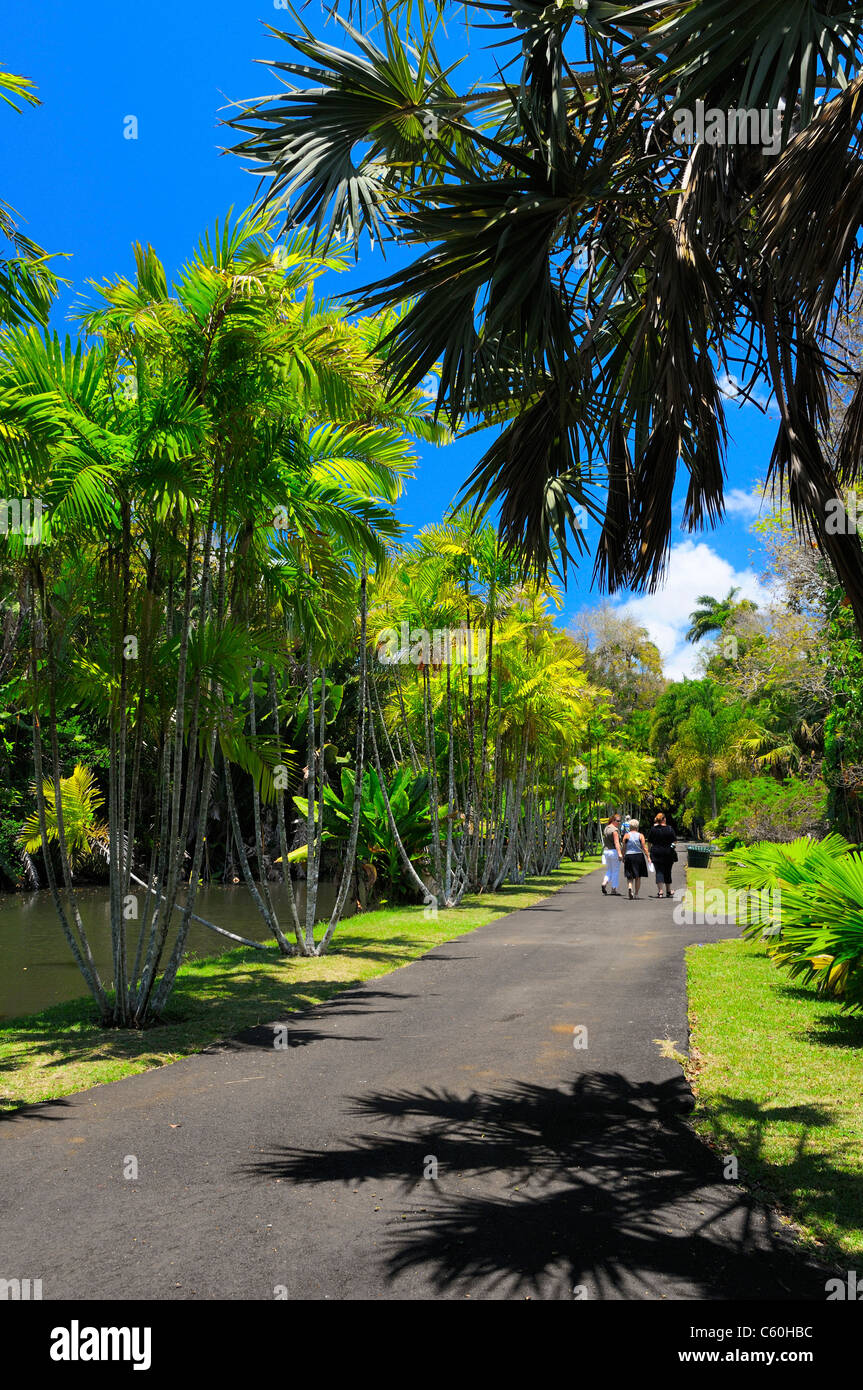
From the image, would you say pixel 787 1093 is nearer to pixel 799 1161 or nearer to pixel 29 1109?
pixel 799 1161

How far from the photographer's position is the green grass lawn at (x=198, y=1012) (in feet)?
23.1

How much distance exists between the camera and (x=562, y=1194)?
448cm

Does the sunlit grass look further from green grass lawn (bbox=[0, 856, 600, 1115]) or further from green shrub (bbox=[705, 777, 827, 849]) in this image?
green shrub (bbox=[705, 777, 827, 849])

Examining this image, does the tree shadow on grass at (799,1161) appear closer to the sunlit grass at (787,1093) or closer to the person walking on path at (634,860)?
the sunlit grass at (787,1093)

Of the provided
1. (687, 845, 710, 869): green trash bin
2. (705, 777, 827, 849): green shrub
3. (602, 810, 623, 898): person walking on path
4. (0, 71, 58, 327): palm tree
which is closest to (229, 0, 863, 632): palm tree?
(0, 71, 58, 327): palm tree

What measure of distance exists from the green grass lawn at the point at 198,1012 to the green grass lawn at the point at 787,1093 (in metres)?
4.09

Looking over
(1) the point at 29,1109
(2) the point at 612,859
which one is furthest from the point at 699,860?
(1) the point at 29,1109

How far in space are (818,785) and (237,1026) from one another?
632 inches

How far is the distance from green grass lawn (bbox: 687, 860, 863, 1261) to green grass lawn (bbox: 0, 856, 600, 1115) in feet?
13.4

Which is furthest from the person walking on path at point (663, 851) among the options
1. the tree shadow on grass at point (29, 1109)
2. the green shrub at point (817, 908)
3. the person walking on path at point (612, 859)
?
the tree shadow on grass at point (29, 1109)

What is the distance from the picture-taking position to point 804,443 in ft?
17.8

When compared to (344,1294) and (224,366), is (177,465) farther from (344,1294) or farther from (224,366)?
(344,1294)

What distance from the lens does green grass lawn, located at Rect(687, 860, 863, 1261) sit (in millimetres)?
4488
